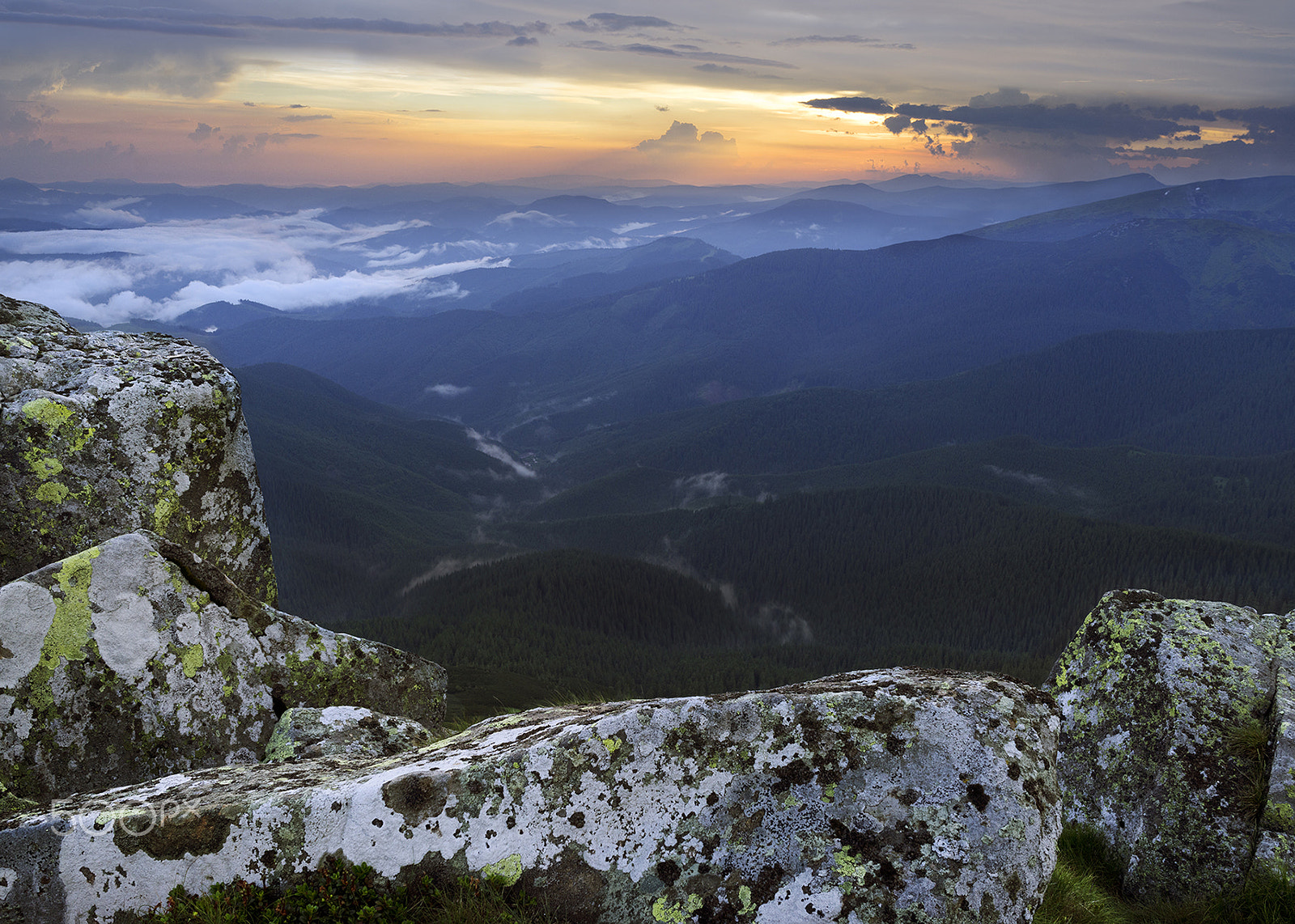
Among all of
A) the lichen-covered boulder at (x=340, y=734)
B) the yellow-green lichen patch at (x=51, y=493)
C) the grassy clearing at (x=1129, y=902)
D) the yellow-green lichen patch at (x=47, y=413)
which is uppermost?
the yellow-green lichen patch at (x=47, y=413)

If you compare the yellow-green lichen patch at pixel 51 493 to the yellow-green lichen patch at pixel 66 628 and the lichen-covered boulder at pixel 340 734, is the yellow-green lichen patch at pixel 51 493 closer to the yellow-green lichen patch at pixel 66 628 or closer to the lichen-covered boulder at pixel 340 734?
the yellow-green lichen patch at pixel 66 628

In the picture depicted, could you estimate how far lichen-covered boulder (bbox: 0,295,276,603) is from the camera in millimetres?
11508

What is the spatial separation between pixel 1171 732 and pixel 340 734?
39.3 ft

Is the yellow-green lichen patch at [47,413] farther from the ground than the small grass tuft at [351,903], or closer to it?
farther from the ground

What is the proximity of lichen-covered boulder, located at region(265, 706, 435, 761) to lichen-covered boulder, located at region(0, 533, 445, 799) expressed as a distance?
525 millimetres

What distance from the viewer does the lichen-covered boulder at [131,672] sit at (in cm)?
827

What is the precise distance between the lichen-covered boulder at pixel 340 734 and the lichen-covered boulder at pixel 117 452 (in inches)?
198

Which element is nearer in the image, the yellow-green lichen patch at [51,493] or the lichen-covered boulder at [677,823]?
the lichen-covered boulder at [677,823]

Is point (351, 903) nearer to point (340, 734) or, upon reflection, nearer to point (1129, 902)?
point (340, 734)

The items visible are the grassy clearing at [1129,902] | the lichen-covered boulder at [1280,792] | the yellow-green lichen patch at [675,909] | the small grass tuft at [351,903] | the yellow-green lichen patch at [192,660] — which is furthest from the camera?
the lichen-covered boulder at [1280,792]

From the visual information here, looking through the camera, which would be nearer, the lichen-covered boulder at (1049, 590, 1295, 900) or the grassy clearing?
the grassy clearing

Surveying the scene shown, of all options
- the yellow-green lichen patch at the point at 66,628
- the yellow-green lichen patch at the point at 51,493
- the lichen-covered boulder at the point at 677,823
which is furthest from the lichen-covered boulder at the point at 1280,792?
the yellow-green lichen patch at the point at 51,493

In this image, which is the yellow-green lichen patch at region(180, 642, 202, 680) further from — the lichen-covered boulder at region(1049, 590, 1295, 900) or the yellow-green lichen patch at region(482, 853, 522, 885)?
the lichen-covered boulder at region(1049, 590, 1295, 900)

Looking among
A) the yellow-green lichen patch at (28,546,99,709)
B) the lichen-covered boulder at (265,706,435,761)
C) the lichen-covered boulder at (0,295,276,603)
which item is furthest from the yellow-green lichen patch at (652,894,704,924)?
the lichen-covered boulder at (0,295,276,603)
